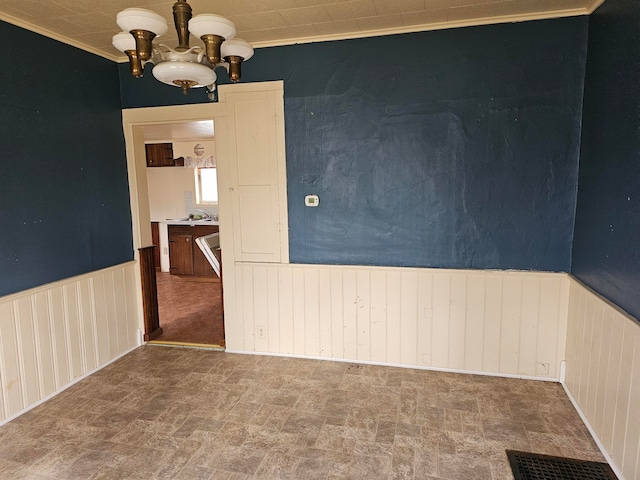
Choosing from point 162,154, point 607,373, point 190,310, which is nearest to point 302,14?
point 607,373

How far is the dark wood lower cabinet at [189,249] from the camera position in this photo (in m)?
6.55

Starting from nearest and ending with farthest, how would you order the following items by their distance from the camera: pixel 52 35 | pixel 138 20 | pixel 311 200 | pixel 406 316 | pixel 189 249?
pixel 138 20
pixel 52 35
pixel 406 316
pixel 311 200
pixel 189 249

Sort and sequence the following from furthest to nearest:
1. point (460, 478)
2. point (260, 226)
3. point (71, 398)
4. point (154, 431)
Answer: point (260, 226), point (71, 398), point (154, 431), point (460, 478)

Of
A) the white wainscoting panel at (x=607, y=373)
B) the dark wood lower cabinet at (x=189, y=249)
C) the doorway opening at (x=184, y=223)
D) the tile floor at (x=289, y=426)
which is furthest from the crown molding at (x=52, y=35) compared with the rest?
the white wainscoting panel at (x=607, y=373)

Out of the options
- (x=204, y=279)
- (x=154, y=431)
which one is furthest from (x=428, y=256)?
(x=204, y=279)

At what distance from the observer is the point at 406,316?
3332 mm

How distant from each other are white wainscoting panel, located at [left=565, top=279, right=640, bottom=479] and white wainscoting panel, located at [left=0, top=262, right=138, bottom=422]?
353 centimetres

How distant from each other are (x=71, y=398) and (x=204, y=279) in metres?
3.64

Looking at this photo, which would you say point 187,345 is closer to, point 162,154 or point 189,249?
point 189,249

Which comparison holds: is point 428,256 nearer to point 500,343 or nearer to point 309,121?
point 500,343

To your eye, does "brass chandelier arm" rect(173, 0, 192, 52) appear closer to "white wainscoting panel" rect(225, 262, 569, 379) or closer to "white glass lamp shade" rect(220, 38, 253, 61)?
"white glass lamp shade" rect(220, 38, 253, 61)

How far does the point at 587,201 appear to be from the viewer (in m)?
2.74

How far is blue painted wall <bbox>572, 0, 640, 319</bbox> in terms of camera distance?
208 cm

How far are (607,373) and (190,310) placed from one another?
4.16 meters
